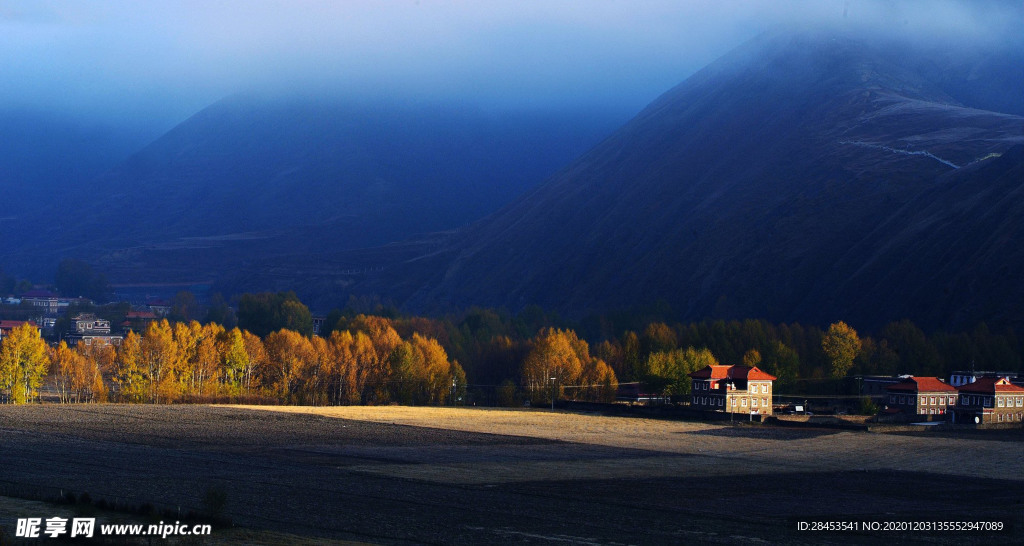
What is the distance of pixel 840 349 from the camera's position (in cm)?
11900

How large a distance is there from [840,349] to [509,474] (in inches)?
2959

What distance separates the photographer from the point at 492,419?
8756 cm

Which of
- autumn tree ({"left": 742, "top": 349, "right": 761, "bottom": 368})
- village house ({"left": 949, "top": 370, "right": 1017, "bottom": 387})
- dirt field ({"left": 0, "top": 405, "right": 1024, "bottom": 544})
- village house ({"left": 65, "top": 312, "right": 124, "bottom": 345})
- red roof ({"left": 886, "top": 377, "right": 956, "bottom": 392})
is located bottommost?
dirt field ({"left": 0, "top": 405, "right": 1024, "bottom": 544})

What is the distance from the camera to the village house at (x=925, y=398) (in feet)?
310

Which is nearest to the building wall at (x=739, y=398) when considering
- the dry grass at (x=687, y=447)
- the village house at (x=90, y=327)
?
the dry grass at (x=687, y=447)

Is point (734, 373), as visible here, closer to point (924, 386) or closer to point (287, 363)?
point (924, 386)

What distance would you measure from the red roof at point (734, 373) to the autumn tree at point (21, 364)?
59880 millimetres

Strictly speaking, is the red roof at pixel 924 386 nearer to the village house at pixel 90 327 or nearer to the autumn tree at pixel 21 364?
the autumn tree at pixel 21 364

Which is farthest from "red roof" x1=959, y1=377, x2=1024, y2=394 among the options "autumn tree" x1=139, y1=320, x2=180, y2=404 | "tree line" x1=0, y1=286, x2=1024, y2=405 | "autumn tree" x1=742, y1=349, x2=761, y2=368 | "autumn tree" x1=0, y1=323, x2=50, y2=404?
"autumn tree" x1=0, y1=323, x2=50, y2=404

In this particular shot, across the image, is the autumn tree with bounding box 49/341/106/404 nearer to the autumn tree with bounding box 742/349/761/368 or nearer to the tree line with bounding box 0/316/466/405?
the tree line with bounding box 0/316/466/405

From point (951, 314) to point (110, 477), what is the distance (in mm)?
127775

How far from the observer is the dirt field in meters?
38.1

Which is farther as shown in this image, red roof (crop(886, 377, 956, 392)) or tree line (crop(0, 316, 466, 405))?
tree line (crop(0, 316, 466, 405))

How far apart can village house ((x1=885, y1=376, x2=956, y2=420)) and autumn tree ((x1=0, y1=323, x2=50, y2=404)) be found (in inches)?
3009
